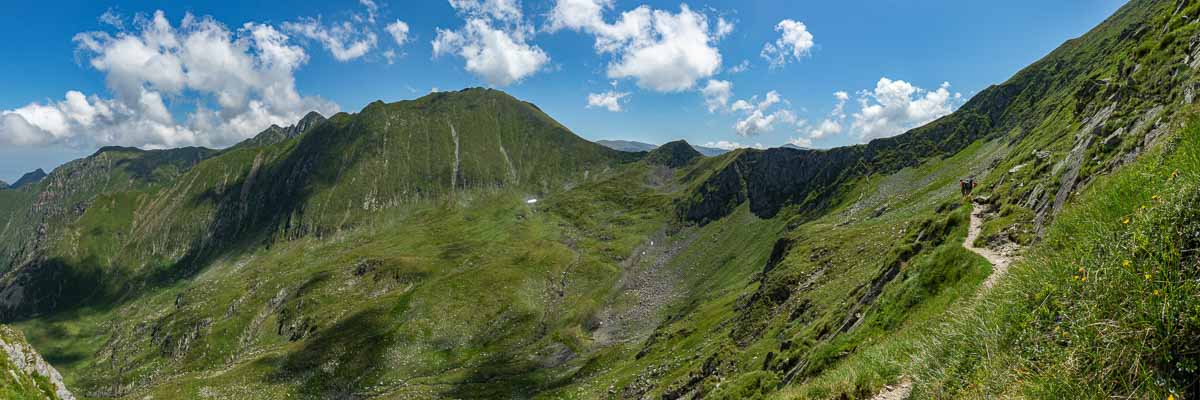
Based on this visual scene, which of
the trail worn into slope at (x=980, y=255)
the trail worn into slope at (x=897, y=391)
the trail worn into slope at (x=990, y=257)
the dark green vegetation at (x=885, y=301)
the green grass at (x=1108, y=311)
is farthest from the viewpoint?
the trail worn into slope at (x=990, y=257)

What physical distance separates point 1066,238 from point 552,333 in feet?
483

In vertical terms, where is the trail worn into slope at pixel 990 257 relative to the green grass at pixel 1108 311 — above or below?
below

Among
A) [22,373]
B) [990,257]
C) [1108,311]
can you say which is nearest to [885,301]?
[990,257]

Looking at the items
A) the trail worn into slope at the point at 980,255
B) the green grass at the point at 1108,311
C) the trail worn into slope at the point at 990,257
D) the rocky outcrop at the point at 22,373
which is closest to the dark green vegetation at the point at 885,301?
the green grass at the point at 1108,311

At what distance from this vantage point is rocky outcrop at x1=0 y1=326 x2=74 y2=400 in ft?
77.8

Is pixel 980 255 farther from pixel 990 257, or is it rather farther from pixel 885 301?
pixel 885 301

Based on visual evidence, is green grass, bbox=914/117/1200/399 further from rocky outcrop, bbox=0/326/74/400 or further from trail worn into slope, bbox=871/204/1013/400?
rocky outcrop, bbox=0/326/74/400

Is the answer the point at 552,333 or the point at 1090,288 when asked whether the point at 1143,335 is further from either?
the point at 552,333

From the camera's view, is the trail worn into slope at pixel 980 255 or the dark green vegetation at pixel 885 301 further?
the trail worn into slope at pixel 980 255

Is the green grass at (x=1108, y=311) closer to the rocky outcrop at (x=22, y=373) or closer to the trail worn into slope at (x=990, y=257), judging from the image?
the trail worn into slope at (x=990, y=257)

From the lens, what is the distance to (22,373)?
2727cm

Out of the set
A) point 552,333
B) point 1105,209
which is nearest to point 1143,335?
point 1105,209

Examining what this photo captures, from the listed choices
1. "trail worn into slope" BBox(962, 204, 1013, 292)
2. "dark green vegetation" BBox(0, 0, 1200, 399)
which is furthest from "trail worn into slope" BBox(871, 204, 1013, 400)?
"dark green vegetation" BBox(0, 0, 1200, 399)

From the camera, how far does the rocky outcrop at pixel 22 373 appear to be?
77.8 ft
